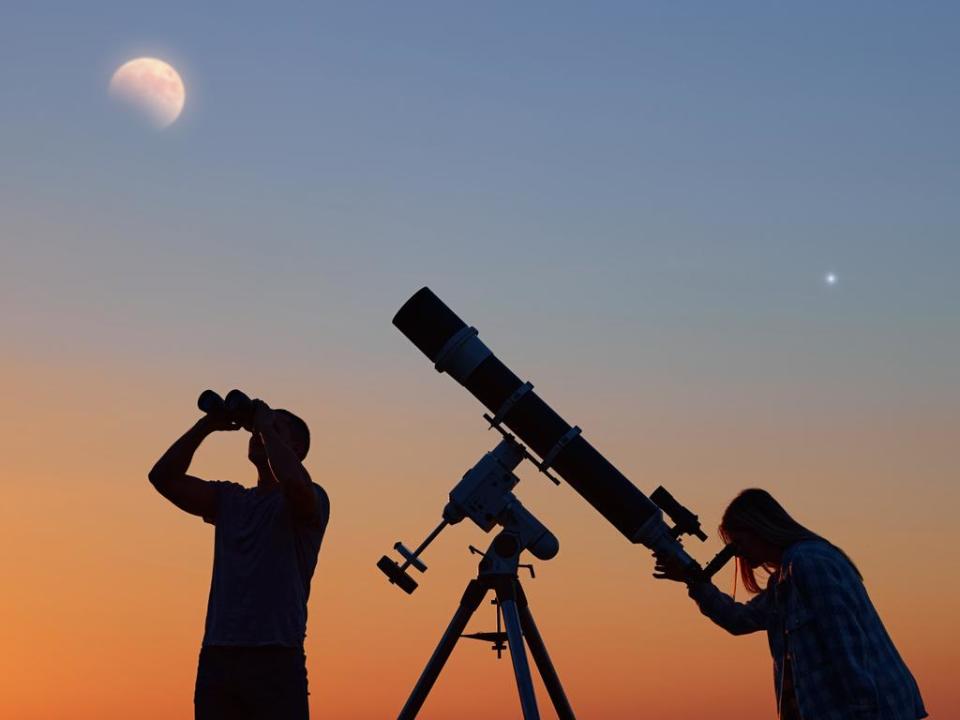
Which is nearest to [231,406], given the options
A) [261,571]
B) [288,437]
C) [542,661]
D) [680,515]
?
[288,437]

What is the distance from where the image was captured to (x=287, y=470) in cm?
661

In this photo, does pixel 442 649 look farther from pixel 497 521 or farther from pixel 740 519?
pixel 740 519

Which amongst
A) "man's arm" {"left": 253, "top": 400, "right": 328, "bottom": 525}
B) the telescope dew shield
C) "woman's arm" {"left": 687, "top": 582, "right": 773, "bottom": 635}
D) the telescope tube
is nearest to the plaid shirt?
"woman's arm" {"left": 687, "top": 582, "right": 773, "bottom": 635}

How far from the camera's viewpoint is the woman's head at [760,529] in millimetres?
6238

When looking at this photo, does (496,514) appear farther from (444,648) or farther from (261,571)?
(261,571)

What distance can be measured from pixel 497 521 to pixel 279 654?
2.61 metres

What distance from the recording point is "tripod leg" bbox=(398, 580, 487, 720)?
816 centimetres

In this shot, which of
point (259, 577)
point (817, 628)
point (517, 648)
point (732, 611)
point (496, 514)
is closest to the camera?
point (817, 628)

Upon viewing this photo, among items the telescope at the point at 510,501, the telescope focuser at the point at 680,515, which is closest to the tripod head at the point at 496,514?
the telescope at the point at 510,501

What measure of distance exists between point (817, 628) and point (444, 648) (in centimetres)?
306

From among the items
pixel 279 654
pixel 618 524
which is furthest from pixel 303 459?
pixel 618 524

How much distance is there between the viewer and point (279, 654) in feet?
21.5

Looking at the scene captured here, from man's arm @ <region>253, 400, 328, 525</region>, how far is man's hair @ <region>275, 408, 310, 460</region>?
336mm

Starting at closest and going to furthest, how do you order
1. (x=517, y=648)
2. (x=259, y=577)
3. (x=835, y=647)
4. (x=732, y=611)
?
1. (x=835, y=647)
2. (x=259, y=577)
3. (x=732, y=611)
4. (x=517, y=648)
